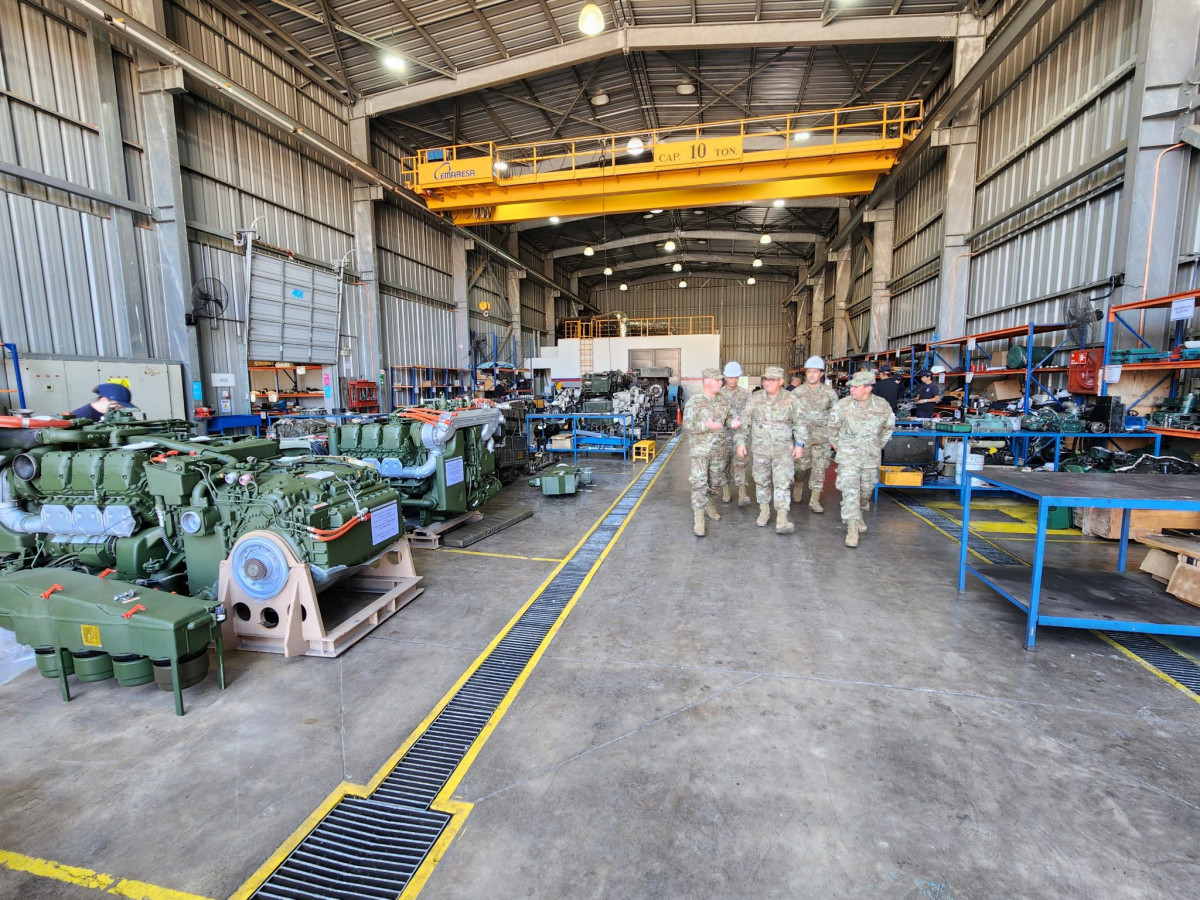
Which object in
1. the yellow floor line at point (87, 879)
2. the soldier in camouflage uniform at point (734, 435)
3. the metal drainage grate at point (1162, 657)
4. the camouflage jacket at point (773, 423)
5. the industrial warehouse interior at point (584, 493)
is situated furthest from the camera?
the soldier in camouflage uniform at point (734, 435)

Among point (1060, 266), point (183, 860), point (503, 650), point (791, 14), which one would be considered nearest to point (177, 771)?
point (183, 860)

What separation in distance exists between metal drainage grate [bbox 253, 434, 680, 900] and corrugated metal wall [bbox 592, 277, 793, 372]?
32740 millimetres

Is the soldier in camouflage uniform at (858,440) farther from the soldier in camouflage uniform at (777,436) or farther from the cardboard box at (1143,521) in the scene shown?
the cardboard box at (1143,521)

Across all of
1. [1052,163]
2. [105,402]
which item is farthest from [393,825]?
[1052,163]

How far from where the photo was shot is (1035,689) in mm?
2895

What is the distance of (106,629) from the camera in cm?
267

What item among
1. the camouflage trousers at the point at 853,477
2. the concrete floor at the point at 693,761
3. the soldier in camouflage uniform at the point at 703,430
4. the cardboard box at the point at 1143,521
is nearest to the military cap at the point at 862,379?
the camouflage trousers at the point at 853,477

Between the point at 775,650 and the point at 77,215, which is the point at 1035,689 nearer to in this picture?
the point at 775,650

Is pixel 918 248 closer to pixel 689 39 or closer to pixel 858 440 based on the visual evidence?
pixel 689 39

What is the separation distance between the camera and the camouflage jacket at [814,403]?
675 centimetres

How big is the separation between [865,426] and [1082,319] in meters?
4.39

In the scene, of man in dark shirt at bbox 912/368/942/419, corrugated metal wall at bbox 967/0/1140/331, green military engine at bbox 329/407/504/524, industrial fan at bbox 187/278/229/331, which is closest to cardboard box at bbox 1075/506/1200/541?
man in dark shirt at bbox 912/368/942/419

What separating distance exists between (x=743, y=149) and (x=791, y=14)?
2499 millimetres

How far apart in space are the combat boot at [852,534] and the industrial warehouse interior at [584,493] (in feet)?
0.12
